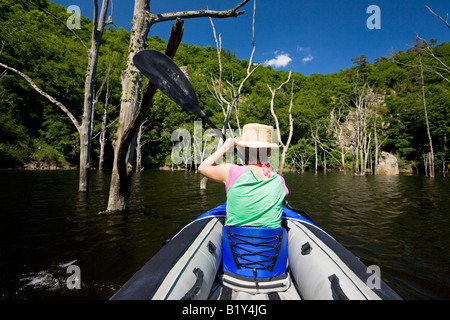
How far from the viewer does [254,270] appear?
80.0 inches

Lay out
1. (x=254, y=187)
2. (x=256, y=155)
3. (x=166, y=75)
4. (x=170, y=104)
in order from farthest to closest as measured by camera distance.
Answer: (x=170, y=104)
(x=166, y=75)
(x=256, y=155)
(x=254, y=187)

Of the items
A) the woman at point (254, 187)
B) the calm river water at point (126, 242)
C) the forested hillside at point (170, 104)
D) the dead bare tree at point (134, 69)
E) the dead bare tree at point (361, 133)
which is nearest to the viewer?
the woman at point (254, 187)

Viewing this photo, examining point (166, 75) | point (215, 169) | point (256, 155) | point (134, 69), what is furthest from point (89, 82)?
point (256, 155)

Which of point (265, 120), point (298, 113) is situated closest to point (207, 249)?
point (265, 120)

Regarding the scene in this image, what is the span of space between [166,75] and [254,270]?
8.53ft

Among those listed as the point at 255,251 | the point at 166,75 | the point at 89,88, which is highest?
the point at 89,88

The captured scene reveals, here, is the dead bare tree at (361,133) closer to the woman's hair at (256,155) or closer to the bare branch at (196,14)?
the bare branch at (196,14)

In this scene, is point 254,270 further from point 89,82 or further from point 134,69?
point 89,82

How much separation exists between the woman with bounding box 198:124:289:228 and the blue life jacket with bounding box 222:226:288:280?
0.08 meters

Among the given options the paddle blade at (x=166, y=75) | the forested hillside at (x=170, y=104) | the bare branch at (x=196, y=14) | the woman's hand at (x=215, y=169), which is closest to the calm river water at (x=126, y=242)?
the woman's hand at (x=215, y=169)

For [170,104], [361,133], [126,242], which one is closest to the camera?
[126,242]

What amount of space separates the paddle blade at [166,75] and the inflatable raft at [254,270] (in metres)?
1.88

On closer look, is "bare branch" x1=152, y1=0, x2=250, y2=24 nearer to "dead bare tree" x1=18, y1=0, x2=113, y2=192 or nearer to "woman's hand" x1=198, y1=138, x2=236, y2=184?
"dead bare tree" x1=18, y1=0, x2=113, y2=192

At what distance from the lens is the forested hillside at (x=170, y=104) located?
23.8 m
